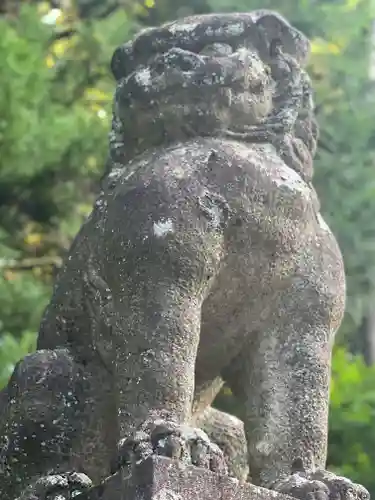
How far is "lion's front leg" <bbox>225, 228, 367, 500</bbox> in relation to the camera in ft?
7.25

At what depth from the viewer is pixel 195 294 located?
2197 millimetres

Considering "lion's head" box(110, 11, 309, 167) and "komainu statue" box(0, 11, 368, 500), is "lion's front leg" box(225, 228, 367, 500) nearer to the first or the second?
"komainu statue" box(0, 11, 368, 500)

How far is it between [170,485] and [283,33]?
50.2 inches

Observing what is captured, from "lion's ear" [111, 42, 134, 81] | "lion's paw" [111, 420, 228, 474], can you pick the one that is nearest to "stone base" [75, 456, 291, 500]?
"lion's paw" [111, 420, 228, 474]

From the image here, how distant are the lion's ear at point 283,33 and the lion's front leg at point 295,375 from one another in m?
0.51

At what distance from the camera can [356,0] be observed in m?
6.75

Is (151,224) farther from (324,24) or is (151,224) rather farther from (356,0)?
(356,0)

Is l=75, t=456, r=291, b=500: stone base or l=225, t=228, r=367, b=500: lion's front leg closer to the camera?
l=75, t=456, r=291, b=500: stone base

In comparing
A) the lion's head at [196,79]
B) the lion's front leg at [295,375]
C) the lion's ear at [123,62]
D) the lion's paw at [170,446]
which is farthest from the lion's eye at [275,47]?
the lion's paw at [170,446]

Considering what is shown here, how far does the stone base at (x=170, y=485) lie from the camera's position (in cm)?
184

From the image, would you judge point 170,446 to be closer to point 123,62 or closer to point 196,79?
point 196,79

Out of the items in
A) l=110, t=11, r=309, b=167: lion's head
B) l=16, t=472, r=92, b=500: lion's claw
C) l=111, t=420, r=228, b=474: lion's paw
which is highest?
l=110, t=11, r=309, b=167: lion's head

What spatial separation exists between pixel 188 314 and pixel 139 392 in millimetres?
198

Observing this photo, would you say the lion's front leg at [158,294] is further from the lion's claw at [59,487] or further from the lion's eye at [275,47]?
the lion's eye at [275,47]
